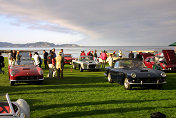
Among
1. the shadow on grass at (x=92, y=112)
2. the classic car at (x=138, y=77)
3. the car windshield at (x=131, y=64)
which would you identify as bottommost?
the shadow on grass at (x=92, y=112)

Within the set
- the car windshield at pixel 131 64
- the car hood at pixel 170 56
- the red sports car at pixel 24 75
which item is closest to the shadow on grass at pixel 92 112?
the car windshield at pixel 131 64

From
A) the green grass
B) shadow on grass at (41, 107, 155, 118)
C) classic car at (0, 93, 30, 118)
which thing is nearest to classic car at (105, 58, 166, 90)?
the green grass

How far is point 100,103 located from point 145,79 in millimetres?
3199

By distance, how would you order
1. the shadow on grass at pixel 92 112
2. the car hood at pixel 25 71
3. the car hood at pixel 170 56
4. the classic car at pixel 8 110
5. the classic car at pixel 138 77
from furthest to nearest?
the car hood at pixel 170 56
the car hood at pixel 25 71
the classic car at pixel 138 77
the shadow on grass at pixel 92 112
the classic car at pixel 8 110

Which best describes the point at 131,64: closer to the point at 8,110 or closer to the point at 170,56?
the point at 170,56

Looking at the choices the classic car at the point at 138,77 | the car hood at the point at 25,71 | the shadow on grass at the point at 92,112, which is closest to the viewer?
the shadow on grass at the point at 92,112

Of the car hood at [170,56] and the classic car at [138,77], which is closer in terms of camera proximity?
the classic car at [138,77]

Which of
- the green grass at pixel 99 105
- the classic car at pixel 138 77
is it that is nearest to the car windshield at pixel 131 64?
the classic car at pixel 138 77

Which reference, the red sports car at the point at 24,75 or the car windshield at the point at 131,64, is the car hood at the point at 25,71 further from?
the car windshield at the point at 131,64

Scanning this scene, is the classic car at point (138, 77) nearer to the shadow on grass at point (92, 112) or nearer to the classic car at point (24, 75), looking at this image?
the shadow on grass at point (92, 112)

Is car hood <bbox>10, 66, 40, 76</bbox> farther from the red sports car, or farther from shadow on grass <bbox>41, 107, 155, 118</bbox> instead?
shadow on grass <bbox>41, 107, 155, 118</bbox>

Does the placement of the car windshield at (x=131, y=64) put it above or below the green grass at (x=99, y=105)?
above

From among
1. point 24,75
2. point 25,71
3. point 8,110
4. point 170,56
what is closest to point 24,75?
point 24,75

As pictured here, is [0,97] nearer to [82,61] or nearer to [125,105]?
[125,105]
